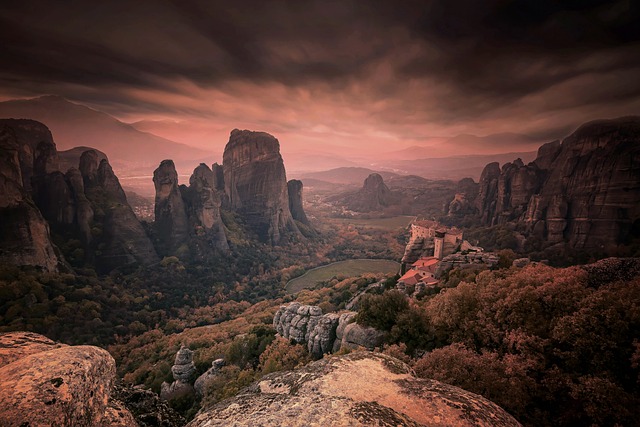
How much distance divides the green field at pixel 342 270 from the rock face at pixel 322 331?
46.5m

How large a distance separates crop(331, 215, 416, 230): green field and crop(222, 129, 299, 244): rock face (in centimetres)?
5256

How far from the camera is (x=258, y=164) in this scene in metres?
123

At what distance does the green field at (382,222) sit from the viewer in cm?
15538

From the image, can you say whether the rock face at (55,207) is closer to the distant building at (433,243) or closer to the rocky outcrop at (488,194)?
the distant building at (433,243)

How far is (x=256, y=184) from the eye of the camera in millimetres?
121125

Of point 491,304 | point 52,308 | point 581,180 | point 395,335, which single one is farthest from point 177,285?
point 581,180

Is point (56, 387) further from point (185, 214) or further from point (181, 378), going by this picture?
point (185, 214)

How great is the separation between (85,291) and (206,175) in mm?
57902

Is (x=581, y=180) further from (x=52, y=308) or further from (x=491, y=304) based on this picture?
(x=52, y=308)

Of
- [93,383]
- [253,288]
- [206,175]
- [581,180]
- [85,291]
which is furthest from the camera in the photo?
[206,175]

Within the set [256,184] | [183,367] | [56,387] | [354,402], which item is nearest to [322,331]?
[183,367]

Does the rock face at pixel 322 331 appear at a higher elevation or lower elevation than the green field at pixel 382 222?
higher

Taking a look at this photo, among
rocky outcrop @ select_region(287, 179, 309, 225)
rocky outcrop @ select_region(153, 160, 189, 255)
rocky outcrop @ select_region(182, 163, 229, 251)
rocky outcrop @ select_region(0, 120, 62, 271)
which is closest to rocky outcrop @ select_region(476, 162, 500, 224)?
rocky outcrop @ select_region(287, 179, 309, 225)

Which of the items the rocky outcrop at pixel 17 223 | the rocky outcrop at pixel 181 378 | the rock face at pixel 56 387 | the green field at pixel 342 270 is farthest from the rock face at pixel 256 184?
the rock face at pixel 56 387
